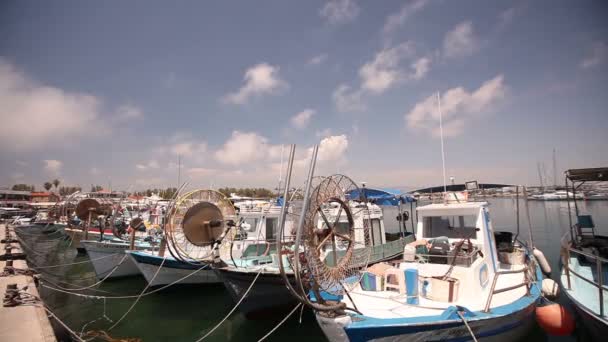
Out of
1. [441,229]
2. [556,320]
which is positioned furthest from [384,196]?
[556,320]

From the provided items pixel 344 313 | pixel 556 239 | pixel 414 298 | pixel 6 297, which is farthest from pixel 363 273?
pixel 556 239

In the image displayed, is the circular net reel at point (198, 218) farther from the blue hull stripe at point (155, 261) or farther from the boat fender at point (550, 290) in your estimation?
the boat fender at point (550, 290)

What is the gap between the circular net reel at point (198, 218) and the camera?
7816 mm

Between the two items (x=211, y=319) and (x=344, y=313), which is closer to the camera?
(x=344, y=313)

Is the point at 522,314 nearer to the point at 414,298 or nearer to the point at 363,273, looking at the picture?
the point at 414,298

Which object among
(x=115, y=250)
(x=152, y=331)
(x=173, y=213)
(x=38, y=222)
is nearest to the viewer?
(x=173, y=213)

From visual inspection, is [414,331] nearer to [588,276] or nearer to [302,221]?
[302,221]

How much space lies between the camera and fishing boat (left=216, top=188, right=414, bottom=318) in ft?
26.2

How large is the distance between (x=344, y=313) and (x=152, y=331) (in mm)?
6979

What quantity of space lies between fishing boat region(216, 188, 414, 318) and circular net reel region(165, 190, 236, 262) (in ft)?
3.72

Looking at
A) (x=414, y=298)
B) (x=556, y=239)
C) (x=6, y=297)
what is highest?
(x=414, y=298)

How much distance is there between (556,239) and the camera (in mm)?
22891

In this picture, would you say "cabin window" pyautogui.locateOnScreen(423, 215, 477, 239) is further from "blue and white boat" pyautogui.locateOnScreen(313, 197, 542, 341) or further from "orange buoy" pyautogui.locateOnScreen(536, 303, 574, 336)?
"orange buoy" pyautogui.locateOnScreen(536, 303, 574, 336)

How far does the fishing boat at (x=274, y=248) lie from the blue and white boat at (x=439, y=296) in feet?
3.06
